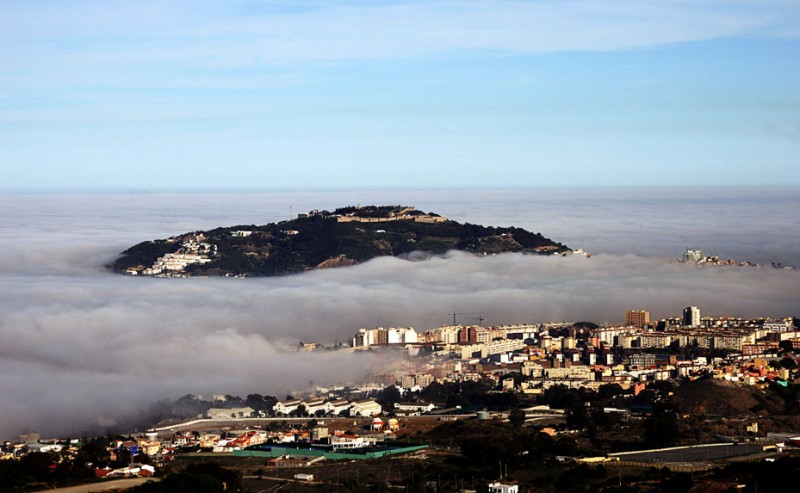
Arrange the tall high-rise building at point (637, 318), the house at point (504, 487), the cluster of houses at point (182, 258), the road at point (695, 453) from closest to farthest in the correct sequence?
the house at point (504, 487) < the road at point (695, 453) < the tall high-rise building at point (637, 318) < the cluster of houses at point (182, 258)

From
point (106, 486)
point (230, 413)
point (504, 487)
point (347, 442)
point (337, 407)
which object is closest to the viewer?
point (504, 487)

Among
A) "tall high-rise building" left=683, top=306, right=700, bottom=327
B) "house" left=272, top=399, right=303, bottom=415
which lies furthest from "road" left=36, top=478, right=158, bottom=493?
"tall high-rise building" left=683, top=306, right=700, bottom=327

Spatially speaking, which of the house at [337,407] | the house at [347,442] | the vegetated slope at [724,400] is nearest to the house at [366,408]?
the house at [337,407]

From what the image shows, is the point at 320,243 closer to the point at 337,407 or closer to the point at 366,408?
the point at 337,407

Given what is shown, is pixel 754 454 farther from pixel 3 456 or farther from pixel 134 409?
pixel 134 409

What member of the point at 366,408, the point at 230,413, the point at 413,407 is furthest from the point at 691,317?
the point at 230,413

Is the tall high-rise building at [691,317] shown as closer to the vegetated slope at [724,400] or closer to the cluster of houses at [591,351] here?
the cluster of houses at [591,351]
